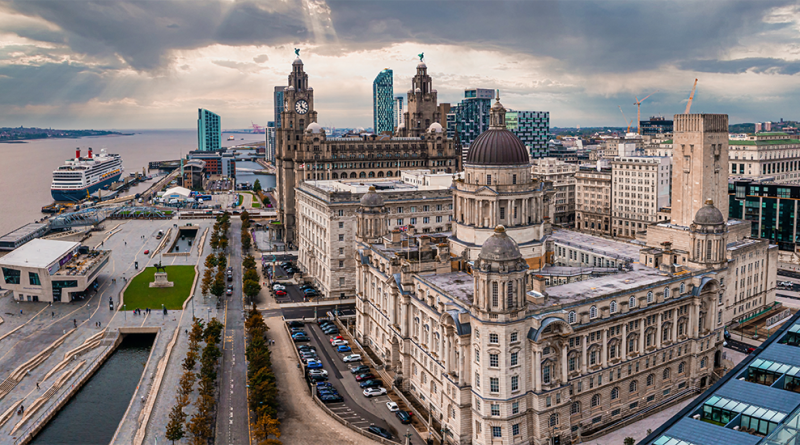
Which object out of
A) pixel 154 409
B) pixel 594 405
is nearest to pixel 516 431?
pixel 594 405

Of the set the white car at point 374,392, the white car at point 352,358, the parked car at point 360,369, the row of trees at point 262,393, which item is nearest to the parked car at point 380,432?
the white car at point 374,392

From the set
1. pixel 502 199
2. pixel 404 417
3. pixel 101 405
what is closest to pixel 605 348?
pixel 502 199

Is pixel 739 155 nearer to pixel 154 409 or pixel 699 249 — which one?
pixel 699 249

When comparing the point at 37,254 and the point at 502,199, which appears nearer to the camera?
the point at 502,199

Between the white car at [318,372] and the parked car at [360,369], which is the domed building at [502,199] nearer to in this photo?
the parked car at [360,369]

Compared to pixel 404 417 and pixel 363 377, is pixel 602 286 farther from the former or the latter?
pixel 363 377

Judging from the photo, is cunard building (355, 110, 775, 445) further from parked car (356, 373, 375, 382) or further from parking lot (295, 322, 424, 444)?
parking lot (295, 322, 424, 444)
